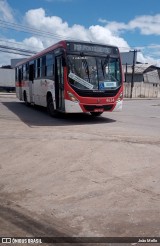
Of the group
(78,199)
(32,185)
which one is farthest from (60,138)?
(78,199)

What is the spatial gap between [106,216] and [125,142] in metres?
4.75

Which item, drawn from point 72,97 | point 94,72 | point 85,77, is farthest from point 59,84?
point 94,72

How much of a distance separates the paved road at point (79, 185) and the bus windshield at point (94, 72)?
3.54 m

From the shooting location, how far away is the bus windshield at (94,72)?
44.1 ft

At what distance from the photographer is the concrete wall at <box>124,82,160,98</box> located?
56.3 metres

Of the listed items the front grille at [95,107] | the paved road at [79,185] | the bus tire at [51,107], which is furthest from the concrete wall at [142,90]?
the paved road at [79,185]

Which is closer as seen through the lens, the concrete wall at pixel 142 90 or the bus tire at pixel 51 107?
the bus tire at pixel 51 107

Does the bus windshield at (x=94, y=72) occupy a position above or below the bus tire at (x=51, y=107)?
above

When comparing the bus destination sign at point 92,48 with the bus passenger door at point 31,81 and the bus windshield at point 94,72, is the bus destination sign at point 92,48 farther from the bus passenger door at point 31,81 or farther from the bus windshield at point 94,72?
the bus passenger door at point 31,81

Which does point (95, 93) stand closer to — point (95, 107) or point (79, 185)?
point (95, 107)

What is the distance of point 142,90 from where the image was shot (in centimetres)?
5944

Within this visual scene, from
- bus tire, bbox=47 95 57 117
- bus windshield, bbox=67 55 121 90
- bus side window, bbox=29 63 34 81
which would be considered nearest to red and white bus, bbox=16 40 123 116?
bus windshield, bbox=67 55 121 90

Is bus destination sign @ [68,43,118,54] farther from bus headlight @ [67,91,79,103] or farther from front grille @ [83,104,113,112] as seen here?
front grille @ [83,104,113,112]

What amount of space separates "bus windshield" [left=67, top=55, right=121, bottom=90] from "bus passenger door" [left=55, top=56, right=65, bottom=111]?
0.57 m
